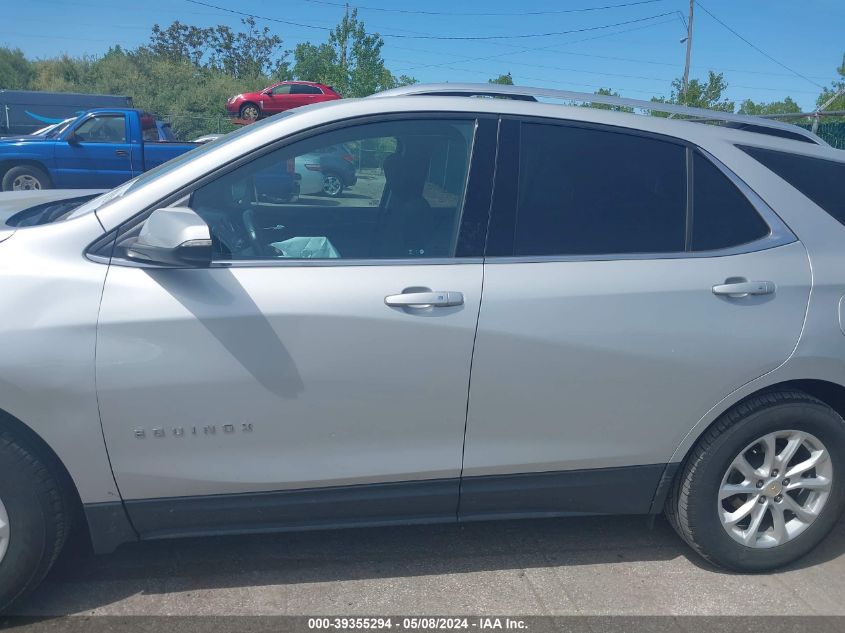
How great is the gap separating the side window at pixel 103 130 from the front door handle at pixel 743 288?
42.1 feet

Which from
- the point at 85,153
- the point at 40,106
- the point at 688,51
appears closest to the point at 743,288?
the point at 85,153

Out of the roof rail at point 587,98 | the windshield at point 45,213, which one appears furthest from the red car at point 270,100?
the roof rail at point 587,98

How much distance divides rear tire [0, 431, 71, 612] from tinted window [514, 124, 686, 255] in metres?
1.81

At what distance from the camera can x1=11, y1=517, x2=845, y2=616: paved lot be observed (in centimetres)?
289

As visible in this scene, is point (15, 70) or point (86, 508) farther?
point (15, 70)

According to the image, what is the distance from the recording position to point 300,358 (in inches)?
104

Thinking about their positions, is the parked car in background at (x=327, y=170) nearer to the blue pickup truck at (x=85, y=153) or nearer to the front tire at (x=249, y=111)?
the blue pickup truck at (x=85, y=153)

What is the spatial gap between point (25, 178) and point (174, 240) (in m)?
12.6

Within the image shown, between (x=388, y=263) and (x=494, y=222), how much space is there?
1.40 ft

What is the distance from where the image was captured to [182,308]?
2.57m

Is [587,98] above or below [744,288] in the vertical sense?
above

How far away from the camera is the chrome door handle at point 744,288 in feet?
A: 9.55

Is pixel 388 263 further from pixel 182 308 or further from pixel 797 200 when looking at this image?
pixel 797 200

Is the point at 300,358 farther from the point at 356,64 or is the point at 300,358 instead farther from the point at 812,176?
the point at 356,64
